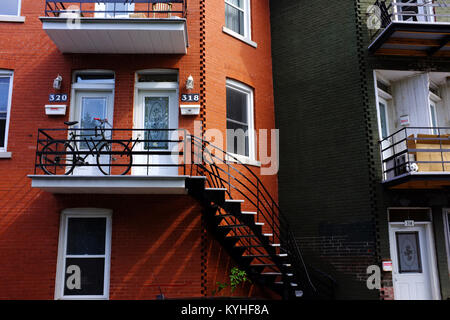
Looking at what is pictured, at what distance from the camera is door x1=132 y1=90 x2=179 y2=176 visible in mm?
9922

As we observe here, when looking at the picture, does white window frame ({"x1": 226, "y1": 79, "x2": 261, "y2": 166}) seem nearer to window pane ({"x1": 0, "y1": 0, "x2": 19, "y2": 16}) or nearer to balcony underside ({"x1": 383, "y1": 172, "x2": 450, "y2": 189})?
balcony underside ({"x1": 383, "y1": 172, "x2": 450, "y2": 189})

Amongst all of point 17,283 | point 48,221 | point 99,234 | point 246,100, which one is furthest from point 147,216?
point 246,100

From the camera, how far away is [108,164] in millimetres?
8664

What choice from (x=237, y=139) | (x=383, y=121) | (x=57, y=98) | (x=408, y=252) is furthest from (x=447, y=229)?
(x=57, y=98)

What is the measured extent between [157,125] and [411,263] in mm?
6649

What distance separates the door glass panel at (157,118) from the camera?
32.9ft

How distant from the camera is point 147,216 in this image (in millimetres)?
9430

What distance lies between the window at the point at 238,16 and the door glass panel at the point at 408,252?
21.2 feet

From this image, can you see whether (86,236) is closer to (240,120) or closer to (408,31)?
(240,120)

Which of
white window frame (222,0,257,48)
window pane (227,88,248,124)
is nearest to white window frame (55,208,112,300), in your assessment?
window pane (227,88,248,124)

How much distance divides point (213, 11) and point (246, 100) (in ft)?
7.74

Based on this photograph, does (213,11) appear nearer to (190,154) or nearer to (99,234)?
(190,154)

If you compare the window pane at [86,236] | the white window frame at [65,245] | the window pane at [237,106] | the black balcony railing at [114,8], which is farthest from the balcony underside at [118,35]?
the window pane at [86,236]

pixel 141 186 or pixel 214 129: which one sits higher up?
pixel 214 129
